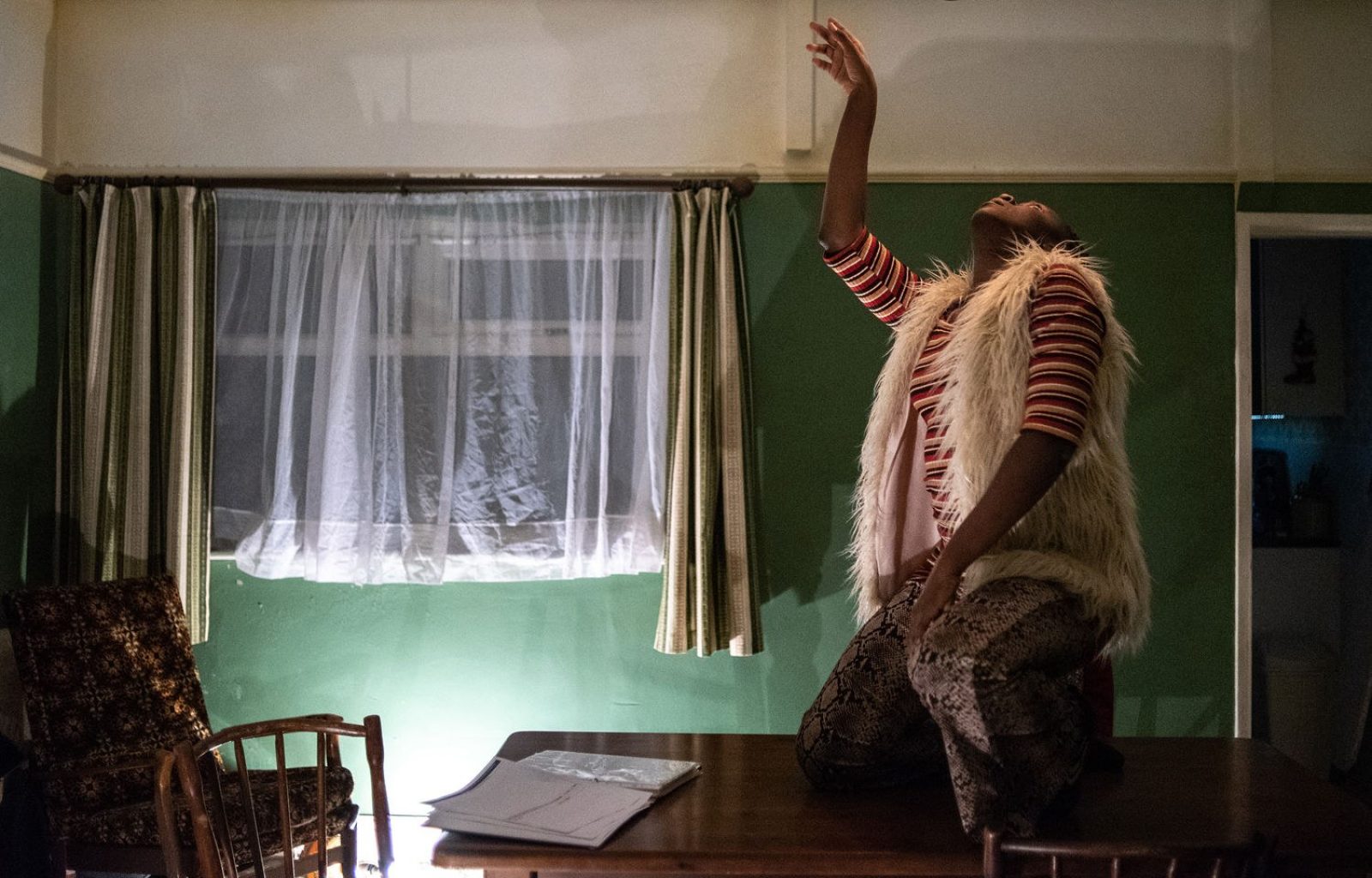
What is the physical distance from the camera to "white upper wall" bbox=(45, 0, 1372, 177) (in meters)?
3.28

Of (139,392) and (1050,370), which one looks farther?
(139,392)

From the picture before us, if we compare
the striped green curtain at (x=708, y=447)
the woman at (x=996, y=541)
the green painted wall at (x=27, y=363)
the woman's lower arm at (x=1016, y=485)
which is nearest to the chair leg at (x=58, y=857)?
the green painted wall at (x=27, y=363)

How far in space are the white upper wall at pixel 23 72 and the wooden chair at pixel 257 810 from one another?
2130 millimetres

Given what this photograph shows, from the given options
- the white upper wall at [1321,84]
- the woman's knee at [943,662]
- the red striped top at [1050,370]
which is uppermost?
the white upper wall at [1321,84]

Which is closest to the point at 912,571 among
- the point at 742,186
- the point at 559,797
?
the point at 559,797

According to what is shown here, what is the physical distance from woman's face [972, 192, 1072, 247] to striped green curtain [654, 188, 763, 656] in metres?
Answer: 1.38

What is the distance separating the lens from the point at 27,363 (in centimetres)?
325

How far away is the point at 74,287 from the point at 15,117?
1.73 feet

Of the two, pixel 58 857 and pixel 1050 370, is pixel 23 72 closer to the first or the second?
pixel 58 857

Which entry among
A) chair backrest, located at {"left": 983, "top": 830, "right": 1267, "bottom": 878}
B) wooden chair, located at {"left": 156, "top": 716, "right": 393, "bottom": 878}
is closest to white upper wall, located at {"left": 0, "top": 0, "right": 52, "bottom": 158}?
wooden chair, located at {"left": 156, "top": 716, "right": 393, "bottom": 878}

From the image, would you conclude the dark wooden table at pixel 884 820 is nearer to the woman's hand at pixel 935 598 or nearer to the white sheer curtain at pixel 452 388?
the woman's hand at pixel 935 598

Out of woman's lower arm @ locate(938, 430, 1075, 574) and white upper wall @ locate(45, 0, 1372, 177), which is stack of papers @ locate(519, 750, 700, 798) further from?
white upper wall @ locate(45, 0, 1372, 177)

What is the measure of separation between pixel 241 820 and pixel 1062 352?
6.91ft

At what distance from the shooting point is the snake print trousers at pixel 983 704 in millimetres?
1473
